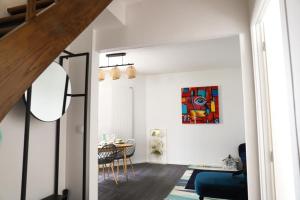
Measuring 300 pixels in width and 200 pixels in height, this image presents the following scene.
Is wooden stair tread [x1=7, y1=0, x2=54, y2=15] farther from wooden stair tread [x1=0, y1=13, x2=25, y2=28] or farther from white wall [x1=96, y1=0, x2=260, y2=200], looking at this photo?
white wall [x1=96, y1=0, x2=260, y2=200]

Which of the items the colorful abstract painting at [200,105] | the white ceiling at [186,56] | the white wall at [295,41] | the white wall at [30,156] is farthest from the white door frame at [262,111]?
the colorful abstract painting at [200,105]

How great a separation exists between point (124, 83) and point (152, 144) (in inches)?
75.8

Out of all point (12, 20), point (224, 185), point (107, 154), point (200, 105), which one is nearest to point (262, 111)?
point (224, 185)

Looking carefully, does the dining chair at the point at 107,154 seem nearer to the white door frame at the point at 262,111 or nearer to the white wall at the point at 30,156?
the white wall at the point at 30,156

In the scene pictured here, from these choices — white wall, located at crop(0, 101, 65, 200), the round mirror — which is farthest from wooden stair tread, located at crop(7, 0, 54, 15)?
white wall, located at crop(0, 101, 65, 200)

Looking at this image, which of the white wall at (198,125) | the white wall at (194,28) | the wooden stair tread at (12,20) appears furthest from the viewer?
the white wall at (198,125)

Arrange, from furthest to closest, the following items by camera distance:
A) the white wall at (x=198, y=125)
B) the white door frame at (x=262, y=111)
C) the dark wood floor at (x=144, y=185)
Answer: the white wall at (x=198, y=125) < the dark wood floor at (x=144, y=185) < the white door frame at (x=262, y=111)

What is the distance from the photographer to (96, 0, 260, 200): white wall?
191cm

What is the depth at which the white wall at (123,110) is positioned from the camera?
18.1 feet

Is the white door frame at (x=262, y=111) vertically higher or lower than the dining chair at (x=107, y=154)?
higher

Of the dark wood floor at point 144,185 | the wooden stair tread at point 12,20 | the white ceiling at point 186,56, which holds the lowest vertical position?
the dark wood floor at point 144,185

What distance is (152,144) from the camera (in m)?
5.83

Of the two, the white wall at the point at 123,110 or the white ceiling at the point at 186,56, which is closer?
the white ceiling at the point at 186,56

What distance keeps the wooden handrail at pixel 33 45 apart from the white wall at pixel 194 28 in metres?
0.99
